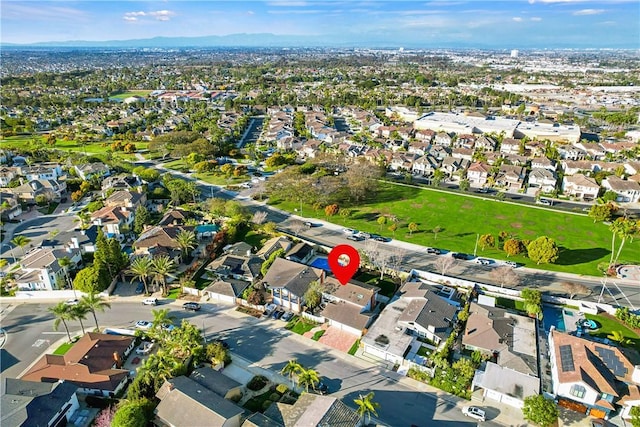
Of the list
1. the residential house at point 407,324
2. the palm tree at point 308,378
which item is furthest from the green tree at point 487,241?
the palm tree at point 308,378

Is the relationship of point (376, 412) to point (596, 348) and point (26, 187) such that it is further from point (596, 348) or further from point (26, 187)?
point (26, 187)

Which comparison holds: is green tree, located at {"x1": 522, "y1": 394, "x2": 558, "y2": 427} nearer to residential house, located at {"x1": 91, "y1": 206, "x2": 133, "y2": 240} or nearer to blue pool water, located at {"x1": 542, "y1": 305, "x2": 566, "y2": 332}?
blue pool water, located at {"x1": 542, "y1": 305, "x2": 566, "y2": 332}

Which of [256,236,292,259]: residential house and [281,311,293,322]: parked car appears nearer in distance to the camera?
[281,311,293,322]: parked car

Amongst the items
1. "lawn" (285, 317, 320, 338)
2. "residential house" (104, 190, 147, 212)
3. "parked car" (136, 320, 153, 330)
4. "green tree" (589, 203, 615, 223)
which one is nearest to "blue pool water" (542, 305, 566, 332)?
"lawn" (285, 317, 320, 338)

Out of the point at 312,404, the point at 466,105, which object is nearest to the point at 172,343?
the point at 312,404

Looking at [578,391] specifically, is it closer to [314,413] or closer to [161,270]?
[314,413]

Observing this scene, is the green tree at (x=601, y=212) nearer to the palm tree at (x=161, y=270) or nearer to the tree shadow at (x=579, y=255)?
the tree shadow at (x=579, y=255)
